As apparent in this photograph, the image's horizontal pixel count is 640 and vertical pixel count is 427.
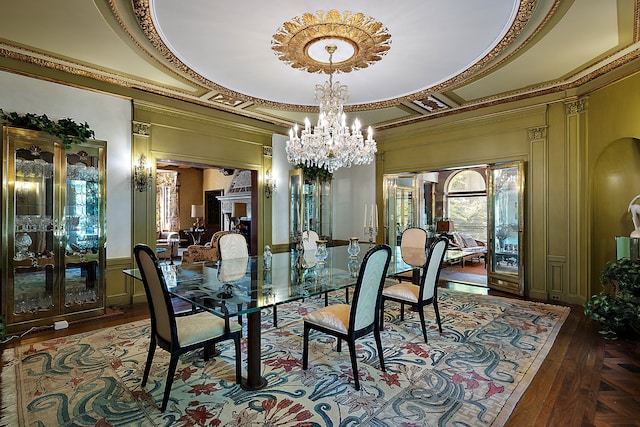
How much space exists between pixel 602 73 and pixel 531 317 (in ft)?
9.64

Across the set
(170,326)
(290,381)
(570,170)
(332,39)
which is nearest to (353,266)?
(290,381)

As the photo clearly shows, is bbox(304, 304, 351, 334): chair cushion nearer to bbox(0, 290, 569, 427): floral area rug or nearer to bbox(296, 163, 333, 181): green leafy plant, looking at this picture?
bbox(0, 290, 569, 427): floral area rug

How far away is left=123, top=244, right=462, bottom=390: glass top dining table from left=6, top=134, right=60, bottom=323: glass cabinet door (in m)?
1.41

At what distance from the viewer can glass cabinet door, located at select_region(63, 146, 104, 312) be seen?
3771 mm

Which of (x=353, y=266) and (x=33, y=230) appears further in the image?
(x=33, y=230)

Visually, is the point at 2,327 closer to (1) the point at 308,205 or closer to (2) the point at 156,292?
(2) the point at 156,292

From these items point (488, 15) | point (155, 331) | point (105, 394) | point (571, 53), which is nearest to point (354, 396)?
point (155, 331)

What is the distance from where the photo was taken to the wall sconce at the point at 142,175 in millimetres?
4520

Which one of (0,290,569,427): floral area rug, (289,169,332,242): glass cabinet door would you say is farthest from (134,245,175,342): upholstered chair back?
(289,169,332,242): glass cabinet door

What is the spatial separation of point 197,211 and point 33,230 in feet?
23.8

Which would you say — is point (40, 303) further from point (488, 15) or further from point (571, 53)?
point (571, 53)

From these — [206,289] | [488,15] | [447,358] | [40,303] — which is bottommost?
[447,358]

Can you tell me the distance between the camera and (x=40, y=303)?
358 centimetres

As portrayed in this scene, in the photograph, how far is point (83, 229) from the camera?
3881mm
